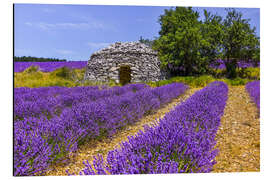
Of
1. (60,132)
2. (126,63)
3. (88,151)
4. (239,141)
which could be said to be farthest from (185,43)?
(60,132)

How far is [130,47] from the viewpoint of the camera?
8.37 metres

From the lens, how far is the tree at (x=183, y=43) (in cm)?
742

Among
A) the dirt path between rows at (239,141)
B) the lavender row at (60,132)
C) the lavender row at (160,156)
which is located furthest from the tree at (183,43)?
the lavender row at (160,156)

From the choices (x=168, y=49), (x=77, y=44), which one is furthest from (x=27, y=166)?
(x=168, y=49)

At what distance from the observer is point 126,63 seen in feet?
26.1

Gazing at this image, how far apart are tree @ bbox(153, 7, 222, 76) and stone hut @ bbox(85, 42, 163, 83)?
0.57m

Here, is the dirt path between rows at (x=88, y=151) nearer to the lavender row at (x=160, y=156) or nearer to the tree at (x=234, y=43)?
the lavender row at (x=160, y=156)

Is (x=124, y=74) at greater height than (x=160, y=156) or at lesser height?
A: greater

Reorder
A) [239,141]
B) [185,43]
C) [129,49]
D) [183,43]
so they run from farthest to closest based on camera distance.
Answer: [129,49], [183,43], [185,43], [239,141]

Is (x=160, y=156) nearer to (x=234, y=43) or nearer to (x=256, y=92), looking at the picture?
(x=256, y=92)

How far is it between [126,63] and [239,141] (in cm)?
620

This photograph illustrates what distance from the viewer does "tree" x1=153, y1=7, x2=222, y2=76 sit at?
7.42 metres

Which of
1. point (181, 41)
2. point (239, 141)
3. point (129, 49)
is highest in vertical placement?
point (181, 41)
